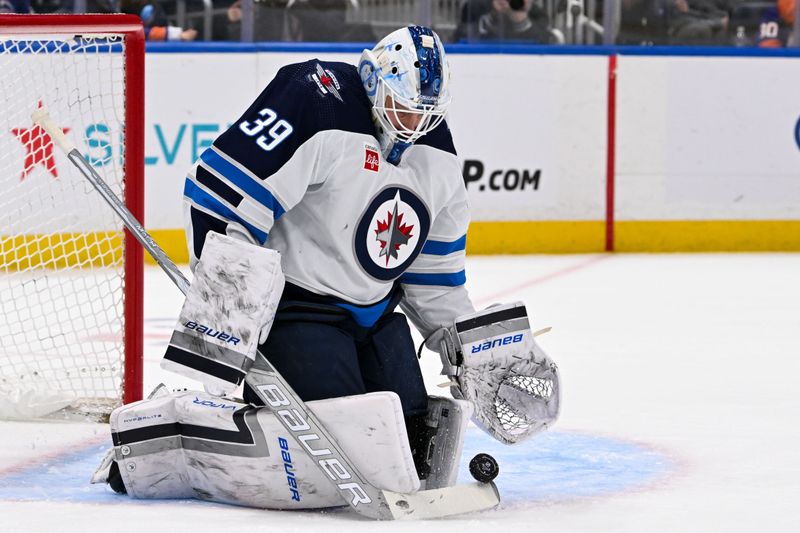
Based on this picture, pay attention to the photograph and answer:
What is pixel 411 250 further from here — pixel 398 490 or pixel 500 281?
pixel 500 281

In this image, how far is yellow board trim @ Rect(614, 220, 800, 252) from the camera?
686 cm

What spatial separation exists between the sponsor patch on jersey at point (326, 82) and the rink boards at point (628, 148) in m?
4.07

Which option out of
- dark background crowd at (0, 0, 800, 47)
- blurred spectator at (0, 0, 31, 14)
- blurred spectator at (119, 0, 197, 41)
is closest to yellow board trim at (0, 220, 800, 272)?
dark background crowd at (0, 0, 800, 47)

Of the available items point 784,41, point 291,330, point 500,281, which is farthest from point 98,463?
point 784,41

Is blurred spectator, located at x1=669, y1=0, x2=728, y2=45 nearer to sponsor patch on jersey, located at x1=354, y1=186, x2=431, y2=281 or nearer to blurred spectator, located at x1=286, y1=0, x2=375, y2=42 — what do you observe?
blurred spectator, located at x1=286, y1=0, x2=375, y2=42

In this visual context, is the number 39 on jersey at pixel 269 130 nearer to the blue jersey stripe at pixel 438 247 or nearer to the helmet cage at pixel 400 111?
the helmet cage at pixel 400 111

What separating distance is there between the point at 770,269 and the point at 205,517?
14.5ft

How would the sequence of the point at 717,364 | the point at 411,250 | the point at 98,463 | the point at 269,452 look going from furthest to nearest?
1. the point at 717,364
2. the point at 98,463
3. the point at 411,250
4. the point at 269,452

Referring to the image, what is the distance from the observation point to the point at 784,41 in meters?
6.91

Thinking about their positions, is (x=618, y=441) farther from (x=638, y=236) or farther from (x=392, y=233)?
(x=638, y=236)

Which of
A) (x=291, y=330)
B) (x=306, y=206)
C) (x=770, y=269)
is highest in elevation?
(x=306, y=206)

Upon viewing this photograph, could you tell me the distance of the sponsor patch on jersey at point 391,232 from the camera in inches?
101

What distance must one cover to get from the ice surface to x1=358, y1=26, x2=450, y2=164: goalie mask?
69cm

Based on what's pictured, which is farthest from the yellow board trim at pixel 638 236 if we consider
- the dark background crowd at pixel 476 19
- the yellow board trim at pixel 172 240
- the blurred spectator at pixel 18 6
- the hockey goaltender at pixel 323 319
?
the hockey goaltender at pixel 323 319
